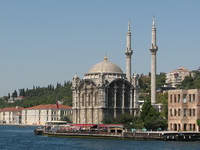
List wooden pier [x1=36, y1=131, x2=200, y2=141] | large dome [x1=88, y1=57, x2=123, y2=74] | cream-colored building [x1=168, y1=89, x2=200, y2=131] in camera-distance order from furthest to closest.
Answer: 1. large dome [x1=88, y1=57, x2=123, y2=74]
2. cream-colored building [x1=168, y1=89, x2=200, y2=131]
3. wooden pier [x1=36, y1=131, x2=200, y2=141]

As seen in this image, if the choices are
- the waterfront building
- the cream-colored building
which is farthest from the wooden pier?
the waterfront building

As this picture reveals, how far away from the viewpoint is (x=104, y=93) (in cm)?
15712

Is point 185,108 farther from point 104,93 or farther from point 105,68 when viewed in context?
point 105,68

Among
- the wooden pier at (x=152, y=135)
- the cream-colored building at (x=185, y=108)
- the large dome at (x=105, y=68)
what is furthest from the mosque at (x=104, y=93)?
the cream-colored building at (x=185, y=108)

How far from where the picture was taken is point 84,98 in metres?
163

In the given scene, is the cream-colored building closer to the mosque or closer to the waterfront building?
the mosque

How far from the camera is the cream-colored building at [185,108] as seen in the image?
11875 centimetres

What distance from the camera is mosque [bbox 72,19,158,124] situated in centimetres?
15788

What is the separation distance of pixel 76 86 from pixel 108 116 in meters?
12.6

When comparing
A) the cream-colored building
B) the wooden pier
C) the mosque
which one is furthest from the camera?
the mosque

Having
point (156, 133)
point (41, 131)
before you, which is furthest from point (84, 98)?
point (156, 133)

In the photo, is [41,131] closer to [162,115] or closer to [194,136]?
[162,115]

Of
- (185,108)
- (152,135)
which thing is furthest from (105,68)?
(152,135)

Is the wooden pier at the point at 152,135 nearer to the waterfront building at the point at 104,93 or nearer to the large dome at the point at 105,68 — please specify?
the waterfront building at the point at 104,93
